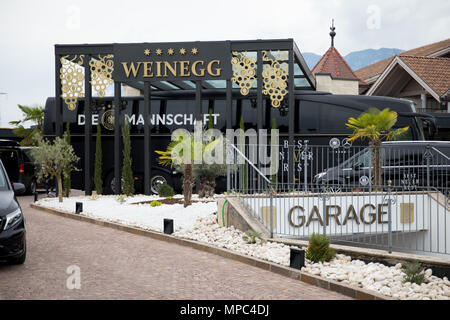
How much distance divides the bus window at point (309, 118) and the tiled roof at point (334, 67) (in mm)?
18079

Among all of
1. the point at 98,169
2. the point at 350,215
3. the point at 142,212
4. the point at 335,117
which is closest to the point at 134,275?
the point at 142,212

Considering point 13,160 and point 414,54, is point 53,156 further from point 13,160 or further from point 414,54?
point 414,54

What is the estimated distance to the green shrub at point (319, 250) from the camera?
322 inches

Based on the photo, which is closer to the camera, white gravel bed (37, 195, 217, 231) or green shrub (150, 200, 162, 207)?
white gravel bed (37, 195, 217, 231)

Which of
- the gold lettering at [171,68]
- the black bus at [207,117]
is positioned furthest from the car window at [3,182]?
the black bus at [207,117]

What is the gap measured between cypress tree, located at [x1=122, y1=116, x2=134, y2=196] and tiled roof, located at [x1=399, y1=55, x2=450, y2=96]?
14869 mm

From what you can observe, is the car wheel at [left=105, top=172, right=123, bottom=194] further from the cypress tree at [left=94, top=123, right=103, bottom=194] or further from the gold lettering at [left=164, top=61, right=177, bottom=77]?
the gold lettering at [left=164, top=61, right=177, bottom=77]

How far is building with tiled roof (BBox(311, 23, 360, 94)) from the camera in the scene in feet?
108

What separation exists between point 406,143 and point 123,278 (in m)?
11.1

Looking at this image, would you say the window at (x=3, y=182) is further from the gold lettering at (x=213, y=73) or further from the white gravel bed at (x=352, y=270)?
the gold lettering at (x=213, y=73)

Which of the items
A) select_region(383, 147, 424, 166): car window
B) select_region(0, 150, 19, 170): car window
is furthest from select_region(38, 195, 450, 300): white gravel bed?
select_region(0, 150, 19, 170): car window
